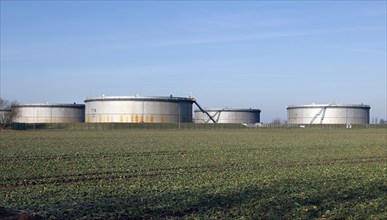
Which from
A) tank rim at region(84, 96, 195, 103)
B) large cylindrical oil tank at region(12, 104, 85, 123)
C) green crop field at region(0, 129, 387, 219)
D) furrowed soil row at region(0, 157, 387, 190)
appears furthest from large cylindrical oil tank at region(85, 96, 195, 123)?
furrowed soil row at region(0, 157, 387, 190)

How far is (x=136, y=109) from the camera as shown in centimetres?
11600

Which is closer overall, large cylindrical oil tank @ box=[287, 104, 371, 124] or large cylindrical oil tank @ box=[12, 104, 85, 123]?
large cylindrical oil tank @ box=[12, 104, 85, 123]

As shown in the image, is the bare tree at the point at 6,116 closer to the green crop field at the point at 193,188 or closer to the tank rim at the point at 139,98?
the tank rim at the point at 139,98

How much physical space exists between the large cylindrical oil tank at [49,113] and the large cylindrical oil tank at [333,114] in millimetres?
58363

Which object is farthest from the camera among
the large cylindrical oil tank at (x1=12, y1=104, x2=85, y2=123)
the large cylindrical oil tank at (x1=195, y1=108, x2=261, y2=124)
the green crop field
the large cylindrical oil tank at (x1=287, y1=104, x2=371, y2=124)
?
the large cylindrical oil tank at (x1=195, y1=108, x2=261, y2=124)

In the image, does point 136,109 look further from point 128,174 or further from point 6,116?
point 128,174

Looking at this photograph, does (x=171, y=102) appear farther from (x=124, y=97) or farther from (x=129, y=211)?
(x=129, y=211)

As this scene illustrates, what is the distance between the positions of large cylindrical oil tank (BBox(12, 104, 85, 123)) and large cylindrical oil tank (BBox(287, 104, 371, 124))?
58.4m

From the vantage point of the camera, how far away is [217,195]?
54.3 feet

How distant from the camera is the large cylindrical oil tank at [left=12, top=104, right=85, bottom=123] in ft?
445

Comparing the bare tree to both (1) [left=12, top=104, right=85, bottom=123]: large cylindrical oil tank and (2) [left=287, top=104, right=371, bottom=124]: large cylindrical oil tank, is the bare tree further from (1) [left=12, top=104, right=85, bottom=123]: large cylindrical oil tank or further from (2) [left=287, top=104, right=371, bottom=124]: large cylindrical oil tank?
(2) [left=287, top=104, right=371, bottom=124]: large cylindrical oil tank

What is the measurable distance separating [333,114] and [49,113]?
7111cm

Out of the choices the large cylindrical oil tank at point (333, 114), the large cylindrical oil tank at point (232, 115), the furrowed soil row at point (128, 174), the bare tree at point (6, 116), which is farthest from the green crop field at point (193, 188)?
the large cylindrical oil tank at point (232, 115)

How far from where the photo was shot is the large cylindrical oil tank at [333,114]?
14350 cm
